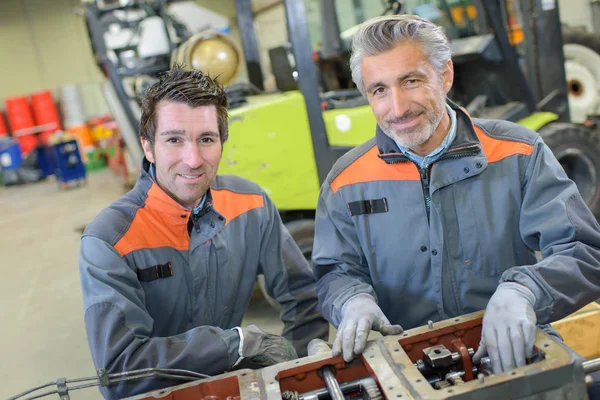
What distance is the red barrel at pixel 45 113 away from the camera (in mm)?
13234

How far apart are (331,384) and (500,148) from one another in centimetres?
87

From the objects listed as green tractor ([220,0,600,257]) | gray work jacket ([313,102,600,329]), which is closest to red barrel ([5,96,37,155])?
green tractor ([220,0,600,257])

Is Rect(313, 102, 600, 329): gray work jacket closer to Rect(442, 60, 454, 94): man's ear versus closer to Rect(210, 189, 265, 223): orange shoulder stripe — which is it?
Rect(442, 60, 454, 94): man's ear

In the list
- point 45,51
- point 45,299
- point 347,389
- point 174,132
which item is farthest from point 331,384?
point 45,51

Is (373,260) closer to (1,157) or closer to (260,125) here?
(260,125)

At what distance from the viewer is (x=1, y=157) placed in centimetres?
1186

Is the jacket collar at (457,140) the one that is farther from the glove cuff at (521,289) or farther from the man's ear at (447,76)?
the glove cuff at (521,289)

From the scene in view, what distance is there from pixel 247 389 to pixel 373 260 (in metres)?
0.68

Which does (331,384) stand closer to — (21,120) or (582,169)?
(582,169)

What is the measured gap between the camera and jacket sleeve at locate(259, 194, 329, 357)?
6.92 ft

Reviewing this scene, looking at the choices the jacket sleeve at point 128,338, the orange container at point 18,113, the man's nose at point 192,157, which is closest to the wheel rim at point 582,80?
the man's nose at point 192,157

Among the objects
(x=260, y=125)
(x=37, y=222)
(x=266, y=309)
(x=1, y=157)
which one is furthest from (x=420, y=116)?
(x=1, y=157)

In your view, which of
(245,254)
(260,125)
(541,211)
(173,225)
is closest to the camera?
(541,211)

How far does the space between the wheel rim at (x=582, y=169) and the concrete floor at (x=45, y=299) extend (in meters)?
2.28
